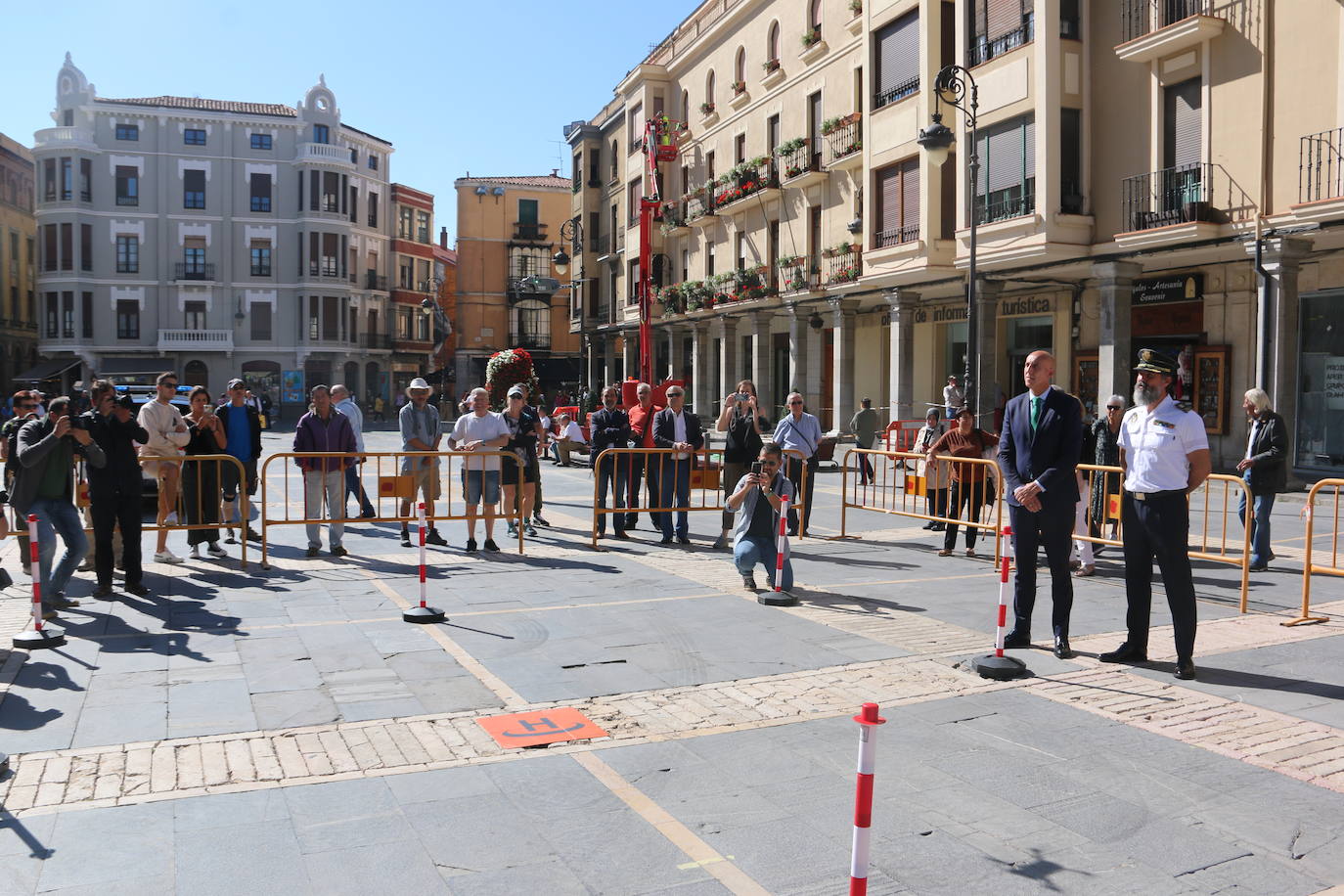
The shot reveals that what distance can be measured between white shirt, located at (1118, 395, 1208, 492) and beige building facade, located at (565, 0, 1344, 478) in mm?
12359

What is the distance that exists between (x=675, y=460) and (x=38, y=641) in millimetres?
7184

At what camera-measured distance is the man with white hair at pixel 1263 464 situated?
1107 centimetres

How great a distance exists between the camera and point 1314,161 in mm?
17859

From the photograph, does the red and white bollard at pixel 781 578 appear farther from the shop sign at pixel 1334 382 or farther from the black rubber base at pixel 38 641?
the shop sign at pixel 1334 382

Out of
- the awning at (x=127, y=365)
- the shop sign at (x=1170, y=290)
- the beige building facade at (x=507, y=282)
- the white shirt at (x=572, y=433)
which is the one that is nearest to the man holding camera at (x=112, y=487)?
the white shirt at (x=572, y=433)

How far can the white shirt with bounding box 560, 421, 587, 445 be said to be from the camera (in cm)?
2716

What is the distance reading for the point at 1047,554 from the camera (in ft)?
25.1

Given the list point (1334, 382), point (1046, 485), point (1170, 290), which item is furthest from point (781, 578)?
point (1170, 290)

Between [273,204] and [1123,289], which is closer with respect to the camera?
[1123,289]

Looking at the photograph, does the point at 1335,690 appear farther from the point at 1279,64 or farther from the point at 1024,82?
the point at 1024,82

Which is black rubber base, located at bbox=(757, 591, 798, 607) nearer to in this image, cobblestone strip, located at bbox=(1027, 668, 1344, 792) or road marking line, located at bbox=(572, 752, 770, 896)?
cobblestone strip, located at bbox=(1027, 668, 1344, 792)

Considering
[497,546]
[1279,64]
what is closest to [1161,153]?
[1279,64]

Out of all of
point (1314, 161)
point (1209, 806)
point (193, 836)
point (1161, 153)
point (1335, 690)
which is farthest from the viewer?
point (1161, 153)

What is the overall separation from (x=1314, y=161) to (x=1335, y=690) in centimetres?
1407
